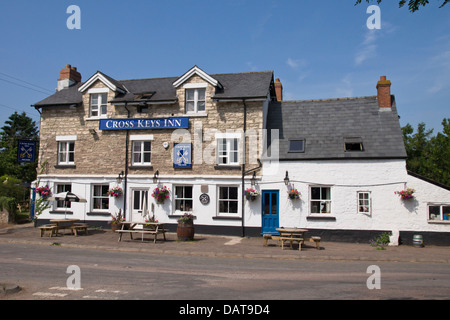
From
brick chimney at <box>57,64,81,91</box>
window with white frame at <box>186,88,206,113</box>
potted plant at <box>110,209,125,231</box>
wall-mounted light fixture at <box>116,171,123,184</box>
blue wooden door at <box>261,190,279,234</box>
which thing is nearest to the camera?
blue wooden door at <box>261,190,279,234</box>

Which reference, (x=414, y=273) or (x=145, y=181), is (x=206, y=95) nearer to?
(x=145, y=181)

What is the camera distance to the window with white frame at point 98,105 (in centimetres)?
2112

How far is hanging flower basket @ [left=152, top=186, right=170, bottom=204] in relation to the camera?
1917cm

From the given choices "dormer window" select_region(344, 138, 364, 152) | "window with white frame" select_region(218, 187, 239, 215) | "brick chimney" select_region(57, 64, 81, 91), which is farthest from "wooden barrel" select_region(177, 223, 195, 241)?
"brick chimney" select_region(57, 64, 81, 91)

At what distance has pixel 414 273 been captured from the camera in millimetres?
10398

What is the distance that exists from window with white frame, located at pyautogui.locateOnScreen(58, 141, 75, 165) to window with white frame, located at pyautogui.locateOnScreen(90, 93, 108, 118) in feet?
7.57

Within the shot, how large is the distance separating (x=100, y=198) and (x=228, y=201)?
7.73 metres

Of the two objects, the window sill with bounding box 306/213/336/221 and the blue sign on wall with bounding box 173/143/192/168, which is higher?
the blue sign on wall with bounding box 173/143/192/168

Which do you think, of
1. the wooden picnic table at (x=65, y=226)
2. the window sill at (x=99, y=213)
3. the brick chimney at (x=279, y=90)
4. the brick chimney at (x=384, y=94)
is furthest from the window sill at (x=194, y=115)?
the brick chimney at (x=384, y=94)

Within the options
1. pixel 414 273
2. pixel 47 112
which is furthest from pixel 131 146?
pixel 414 273

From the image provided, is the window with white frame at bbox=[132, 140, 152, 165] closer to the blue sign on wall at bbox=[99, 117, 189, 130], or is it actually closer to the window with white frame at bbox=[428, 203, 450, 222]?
the blue sign on wall at bbox=[99, 117, 189, 130]

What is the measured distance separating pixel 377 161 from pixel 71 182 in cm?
1701

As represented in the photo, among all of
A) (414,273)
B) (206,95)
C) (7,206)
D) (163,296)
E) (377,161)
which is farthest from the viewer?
(7,206)

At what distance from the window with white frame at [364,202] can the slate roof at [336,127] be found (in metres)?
1.81
